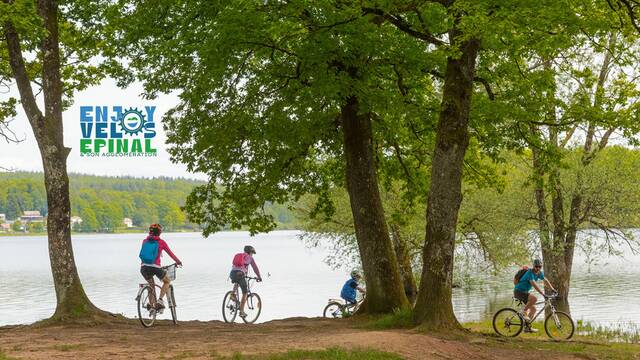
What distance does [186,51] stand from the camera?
18297 millimetres

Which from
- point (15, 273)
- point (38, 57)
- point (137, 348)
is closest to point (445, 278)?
point (137, 348)

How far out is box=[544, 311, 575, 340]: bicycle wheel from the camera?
19.8m

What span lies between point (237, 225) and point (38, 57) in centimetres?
777

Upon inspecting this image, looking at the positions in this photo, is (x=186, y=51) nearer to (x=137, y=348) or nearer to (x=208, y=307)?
(x=137, y=348)

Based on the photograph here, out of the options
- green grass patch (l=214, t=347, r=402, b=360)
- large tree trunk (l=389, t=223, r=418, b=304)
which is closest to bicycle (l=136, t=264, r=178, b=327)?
green grass patch (l=214, t=347, r=402, b=360)

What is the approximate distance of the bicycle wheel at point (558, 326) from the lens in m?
19.8

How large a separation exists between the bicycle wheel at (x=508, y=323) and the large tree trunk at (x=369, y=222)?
237cm

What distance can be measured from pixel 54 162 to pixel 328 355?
10.5 metres

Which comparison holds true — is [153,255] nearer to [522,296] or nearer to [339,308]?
[339,308]

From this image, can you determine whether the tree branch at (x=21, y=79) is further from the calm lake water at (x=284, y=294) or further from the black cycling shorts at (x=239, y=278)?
the calm lake water at (x=284, y=294)

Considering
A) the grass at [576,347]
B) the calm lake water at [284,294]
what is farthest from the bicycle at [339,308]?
the grass at [576,347]

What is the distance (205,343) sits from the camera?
1420 cm

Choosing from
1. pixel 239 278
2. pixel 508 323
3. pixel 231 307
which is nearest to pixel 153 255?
A: pixel 239 278

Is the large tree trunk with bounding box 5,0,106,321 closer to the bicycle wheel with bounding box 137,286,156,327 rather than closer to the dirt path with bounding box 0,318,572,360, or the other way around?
the bicycle wheel with bounding box 137,286,156,327
